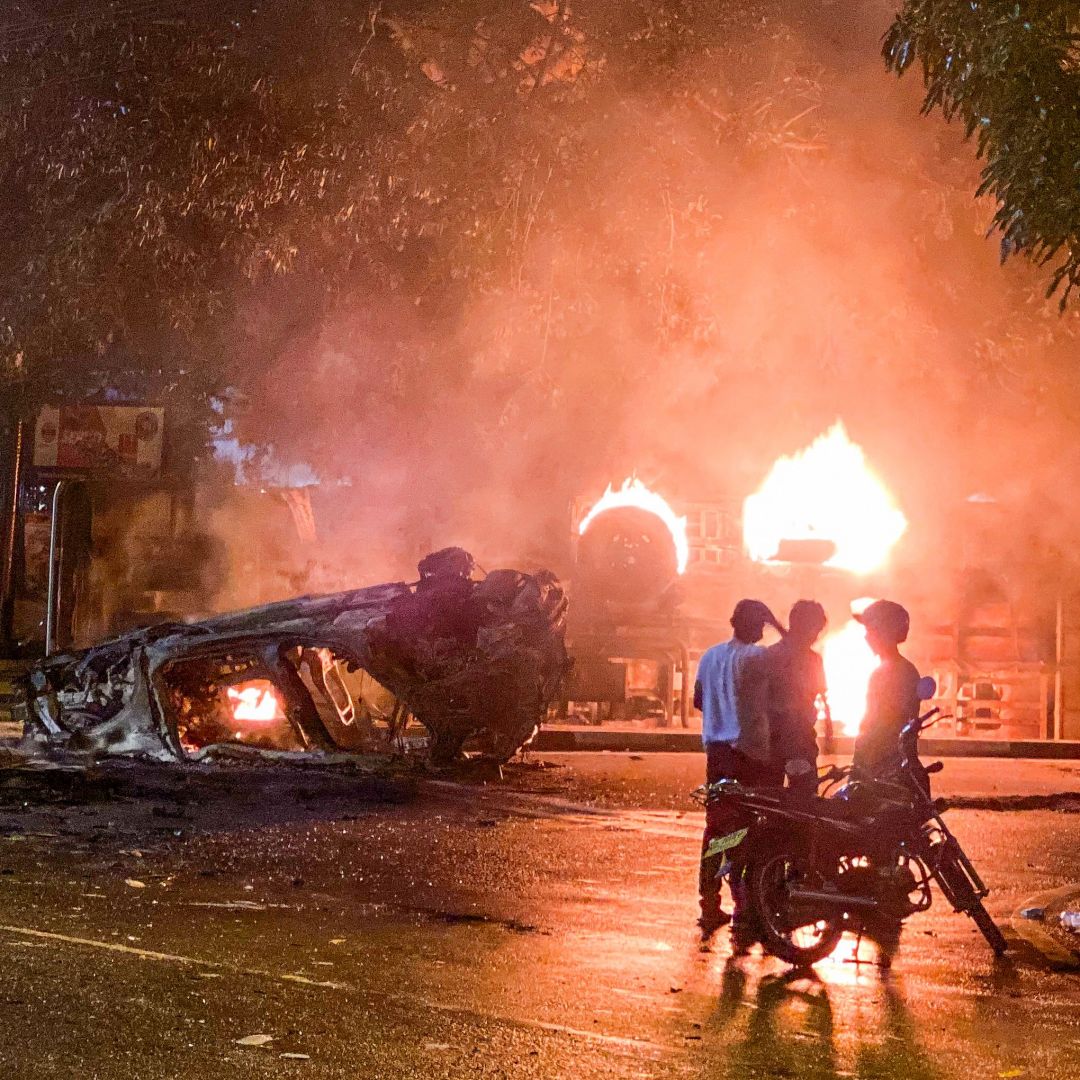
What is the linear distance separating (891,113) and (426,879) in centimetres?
1494

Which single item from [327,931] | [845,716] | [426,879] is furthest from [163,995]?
[845,716]

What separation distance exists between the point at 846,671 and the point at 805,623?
13768 millimetres

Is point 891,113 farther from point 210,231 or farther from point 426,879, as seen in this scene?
point 426,879

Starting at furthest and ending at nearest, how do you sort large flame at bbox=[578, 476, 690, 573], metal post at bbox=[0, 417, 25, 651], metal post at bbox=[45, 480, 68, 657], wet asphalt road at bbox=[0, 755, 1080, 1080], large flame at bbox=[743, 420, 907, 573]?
metal post at bbox=[0, 417, 25, 651]
large flame at bbox=[743, 420, 907, 573]
large flame at bbox=[578, 476, 690, 573]
metal post at bbox=[45, 480, 68, 657]
wet asphalt road at bbox=[0, 755, 1080, 1080]

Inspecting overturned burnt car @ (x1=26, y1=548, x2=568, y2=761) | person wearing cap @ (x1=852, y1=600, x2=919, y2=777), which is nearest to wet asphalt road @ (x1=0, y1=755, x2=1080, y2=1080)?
person wearing cap @ (x1=852, y1=600, x2=919, y2=777)

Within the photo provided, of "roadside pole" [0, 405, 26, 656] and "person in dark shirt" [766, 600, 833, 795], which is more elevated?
"roadside pole" [0, 405, 26, 656]

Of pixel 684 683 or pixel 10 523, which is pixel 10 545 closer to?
pixel 10 523

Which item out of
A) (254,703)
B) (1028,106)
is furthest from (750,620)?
(254,703)

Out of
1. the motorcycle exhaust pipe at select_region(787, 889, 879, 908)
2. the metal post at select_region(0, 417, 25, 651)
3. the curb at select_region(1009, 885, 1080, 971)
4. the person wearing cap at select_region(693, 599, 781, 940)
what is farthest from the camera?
the metal post at select_region(0, 417, 25, 651)

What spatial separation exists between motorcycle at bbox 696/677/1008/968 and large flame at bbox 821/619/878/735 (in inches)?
504

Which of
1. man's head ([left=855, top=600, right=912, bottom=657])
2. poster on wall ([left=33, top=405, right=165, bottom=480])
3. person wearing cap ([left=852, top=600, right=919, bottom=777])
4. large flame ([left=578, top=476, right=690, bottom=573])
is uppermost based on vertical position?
poster on wall ([left=33, top=405, right=165, bottom=480])

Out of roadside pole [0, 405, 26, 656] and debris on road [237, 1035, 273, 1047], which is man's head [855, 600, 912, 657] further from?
roadside pole [0, 405, 26, 656]

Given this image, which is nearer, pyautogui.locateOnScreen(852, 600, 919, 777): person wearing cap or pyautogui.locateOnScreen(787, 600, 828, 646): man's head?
pyautogui.locateOnScreen(852, 600, 919, 777): person wearing cap

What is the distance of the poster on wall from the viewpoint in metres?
24.9
